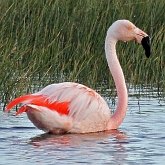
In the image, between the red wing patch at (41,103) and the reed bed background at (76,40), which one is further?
the reed bed background at (76,40)

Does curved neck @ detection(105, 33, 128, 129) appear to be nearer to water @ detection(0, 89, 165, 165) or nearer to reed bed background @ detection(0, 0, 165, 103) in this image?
water @ detection(0, 89, 165, 165)

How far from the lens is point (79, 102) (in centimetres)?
945

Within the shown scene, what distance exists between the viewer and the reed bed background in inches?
474

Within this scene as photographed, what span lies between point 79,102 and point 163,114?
4.16 ft

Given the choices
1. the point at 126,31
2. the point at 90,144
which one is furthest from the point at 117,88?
the point at 90,144

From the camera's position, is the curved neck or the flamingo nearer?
the flamingo

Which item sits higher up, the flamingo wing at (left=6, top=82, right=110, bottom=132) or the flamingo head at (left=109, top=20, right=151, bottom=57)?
the flamingo head at (left=109, top=20, right=151, bottom=57)

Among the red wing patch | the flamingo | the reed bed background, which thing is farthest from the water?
the reed bed background

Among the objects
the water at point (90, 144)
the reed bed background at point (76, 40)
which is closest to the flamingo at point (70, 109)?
the water at point (90, 144)

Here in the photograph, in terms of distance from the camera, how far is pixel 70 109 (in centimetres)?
928

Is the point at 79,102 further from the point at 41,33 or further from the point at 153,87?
the point at 41,33

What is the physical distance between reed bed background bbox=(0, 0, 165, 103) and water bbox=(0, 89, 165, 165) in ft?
5.35

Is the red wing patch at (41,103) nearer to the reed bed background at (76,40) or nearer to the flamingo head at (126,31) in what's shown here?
the flamingo head at (126,31)

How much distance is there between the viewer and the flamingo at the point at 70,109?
8.95 m
